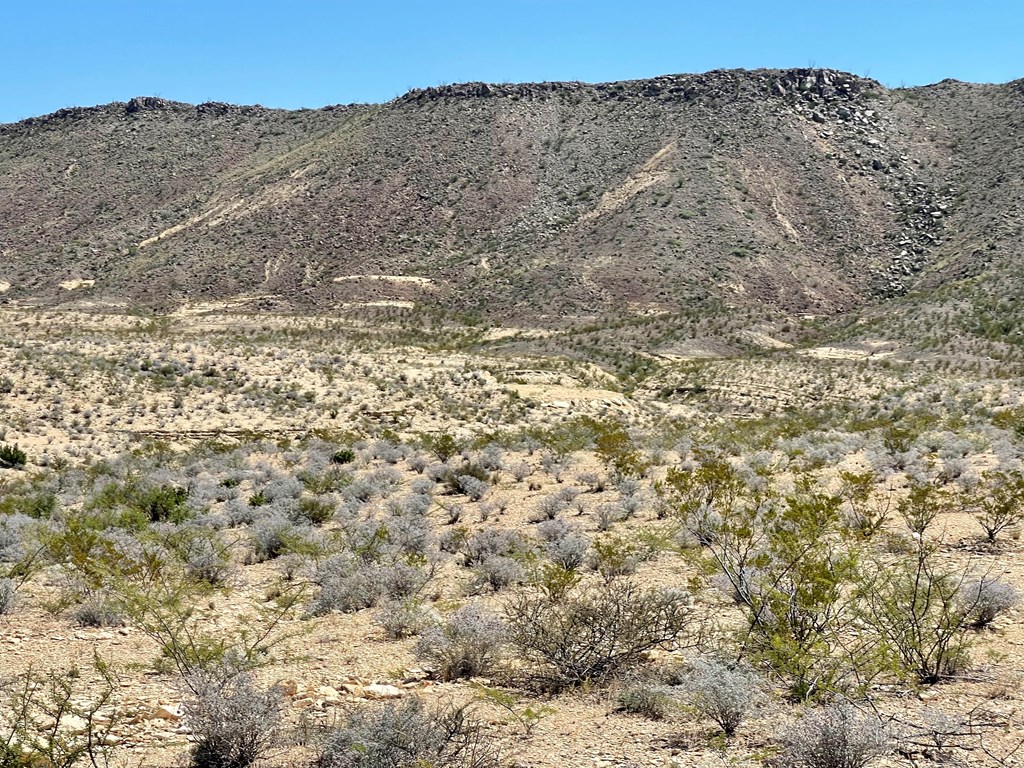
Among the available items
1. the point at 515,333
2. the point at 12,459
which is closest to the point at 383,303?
the point at 515,333

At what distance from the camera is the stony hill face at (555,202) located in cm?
6069

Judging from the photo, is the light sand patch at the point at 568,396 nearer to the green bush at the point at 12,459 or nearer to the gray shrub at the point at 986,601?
the green bush at the point at 12,459

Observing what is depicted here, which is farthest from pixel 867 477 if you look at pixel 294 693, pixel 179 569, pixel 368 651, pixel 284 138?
pixel 284 138

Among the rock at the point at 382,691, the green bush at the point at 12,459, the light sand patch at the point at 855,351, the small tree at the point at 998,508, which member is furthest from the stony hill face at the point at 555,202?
the rock at the point at 382,691

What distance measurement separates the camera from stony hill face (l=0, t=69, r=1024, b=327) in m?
60.7

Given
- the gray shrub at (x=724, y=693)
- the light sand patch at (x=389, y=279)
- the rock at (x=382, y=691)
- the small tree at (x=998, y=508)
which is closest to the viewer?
the gray shrub at (x=724, y=693)

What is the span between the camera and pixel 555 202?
237 ft

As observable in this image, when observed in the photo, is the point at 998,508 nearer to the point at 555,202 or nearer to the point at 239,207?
the point at 555,202

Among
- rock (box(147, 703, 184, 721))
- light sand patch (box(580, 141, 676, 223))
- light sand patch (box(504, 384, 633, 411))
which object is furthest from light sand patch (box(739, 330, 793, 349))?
rock (box(147, 703, 184, 721))

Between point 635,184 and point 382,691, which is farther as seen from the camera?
point 635,184

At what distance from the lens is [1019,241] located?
5625 centimetres

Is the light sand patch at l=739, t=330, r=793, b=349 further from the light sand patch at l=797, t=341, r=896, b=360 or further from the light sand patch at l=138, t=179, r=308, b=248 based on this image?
the light sand patch at l=138, t=179, r=308, b=248

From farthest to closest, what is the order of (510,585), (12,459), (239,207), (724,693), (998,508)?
(239,207)
(12,459)
(998,508)
(510,585)
(724,693)

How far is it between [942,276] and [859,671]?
59.4 m
